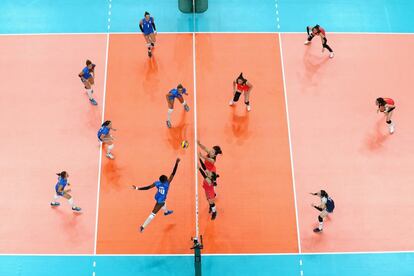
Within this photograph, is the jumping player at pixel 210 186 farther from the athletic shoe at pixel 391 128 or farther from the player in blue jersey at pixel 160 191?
the athletic shoe at pixel 391 128

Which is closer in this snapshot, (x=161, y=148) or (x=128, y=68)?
(x=161, y=148)

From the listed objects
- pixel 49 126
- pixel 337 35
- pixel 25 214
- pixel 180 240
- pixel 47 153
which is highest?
pixel 337 35

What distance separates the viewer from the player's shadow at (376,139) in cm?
1450

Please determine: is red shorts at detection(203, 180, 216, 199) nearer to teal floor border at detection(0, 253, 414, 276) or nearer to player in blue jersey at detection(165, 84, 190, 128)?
teal floor border at detection(0, 253, 414, 276)

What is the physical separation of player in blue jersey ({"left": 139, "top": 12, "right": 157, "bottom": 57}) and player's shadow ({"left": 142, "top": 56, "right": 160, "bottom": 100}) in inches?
12.3

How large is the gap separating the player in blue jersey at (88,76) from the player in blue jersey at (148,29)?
2237mm

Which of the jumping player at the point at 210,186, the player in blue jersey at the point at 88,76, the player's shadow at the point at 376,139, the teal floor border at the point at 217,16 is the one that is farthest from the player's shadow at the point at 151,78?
the player's shadow at the point at 376,139

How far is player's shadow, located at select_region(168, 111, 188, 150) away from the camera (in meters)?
14.5

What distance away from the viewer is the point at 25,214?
13289 mm

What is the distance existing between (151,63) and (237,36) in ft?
10.9

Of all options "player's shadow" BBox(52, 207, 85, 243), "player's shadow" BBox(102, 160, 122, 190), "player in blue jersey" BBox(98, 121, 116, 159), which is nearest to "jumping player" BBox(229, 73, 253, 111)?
"player in blue jersey" BBox(98, 121, 116, 159)

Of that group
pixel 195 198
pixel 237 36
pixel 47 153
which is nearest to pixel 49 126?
pixel 47 153

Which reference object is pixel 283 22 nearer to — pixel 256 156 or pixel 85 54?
pixel 256 156

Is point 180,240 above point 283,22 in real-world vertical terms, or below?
below
